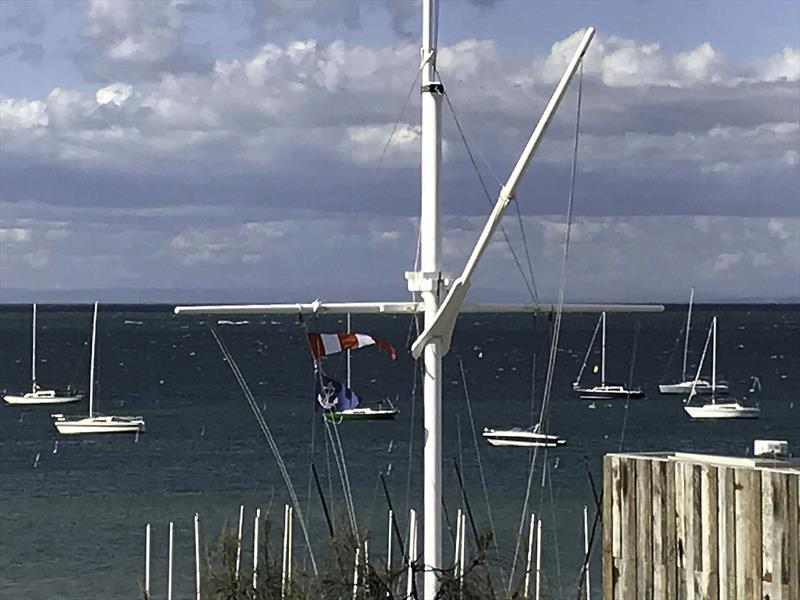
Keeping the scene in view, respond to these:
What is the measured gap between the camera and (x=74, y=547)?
173ft

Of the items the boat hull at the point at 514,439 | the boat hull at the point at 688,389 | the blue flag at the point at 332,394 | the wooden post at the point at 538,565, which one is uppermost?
the boat hull at the point at 688,389

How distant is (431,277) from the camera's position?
1650 cm

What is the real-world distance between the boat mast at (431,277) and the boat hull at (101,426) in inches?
2832

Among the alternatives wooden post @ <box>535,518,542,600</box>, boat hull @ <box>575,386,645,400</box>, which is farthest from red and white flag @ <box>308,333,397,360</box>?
boat hull @ <box>575,386,645,400</box>

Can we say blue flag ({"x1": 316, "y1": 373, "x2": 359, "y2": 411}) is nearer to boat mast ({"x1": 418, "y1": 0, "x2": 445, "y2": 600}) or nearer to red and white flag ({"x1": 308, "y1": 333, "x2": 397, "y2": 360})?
red and white flag ({"x1": 308, "y1": 333, "x2": 397, "y2": 360})

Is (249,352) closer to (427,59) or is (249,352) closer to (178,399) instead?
(178,399)

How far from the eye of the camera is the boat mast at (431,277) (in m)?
16.2

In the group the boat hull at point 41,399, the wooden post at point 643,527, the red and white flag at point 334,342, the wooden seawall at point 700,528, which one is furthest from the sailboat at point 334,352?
the boat hull at point 41,399

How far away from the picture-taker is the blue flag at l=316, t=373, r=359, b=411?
18.5 metres

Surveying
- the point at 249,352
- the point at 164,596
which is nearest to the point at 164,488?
the point at 164,596

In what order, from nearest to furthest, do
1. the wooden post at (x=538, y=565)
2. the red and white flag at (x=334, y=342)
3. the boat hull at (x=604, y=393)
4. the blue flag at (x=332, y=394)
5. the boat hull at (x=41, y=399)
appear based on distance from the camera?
the red and white flag at (x=334, y=342) → the blue flag at (x=332, y=394) → the wooden post at (x=538, y=565) → the boat hull at (x=41, y=399) → the boat hull at (x=604, y=393)

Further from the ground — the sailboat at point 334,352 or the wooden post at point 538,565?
the sailboat at point 334,352

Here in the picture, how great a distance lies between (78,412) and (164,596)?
6368 cm

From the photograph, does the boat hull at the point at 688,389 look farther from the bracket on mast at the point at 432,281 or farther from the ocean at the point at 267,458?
the bracket on mast at the point at 432,281
